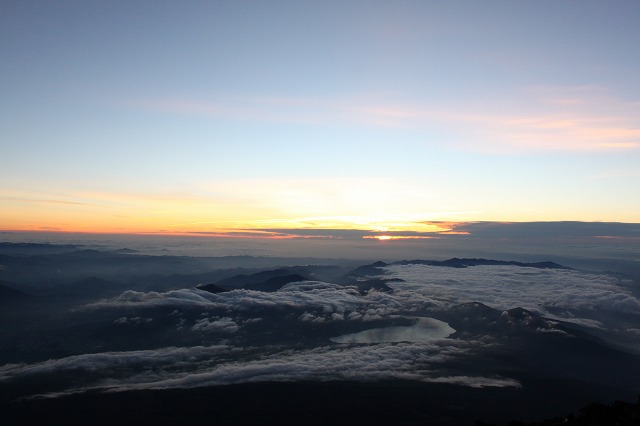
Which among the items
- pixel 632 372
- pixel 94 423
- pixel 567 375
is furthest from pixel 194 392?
pixel 632 372

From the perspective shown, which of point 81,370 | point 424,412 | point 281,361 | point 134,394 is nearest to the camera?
point 424,412

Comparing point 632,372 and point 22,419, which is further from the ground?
point 22,419

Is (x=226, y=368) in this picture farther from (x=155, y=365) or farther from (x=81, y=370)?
(x=81, y=370)

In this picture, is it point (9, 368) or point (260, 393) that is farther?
point (9, 368)

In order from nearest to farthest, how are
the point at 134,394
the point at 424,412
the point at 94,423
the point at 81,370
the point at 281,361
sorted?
the point at 94,423 < the point at 424,412 < the point at 134,394 < the point at 81,370 < the point at 281,361

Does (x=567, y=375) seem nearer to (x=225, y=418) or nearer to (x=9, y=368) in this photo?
(x=225, y=418)

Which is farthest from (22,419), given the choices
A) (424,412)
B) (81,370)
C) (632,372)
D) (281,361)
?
(632,372)

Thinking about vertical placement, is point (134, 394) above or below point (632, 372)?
above

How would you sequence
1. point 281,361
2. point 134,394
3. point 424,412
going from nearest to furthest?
point 424,412, point 134,394, point 281,361

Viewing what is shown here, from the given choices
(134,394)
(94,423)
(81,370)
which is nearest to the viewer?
(94,423)
